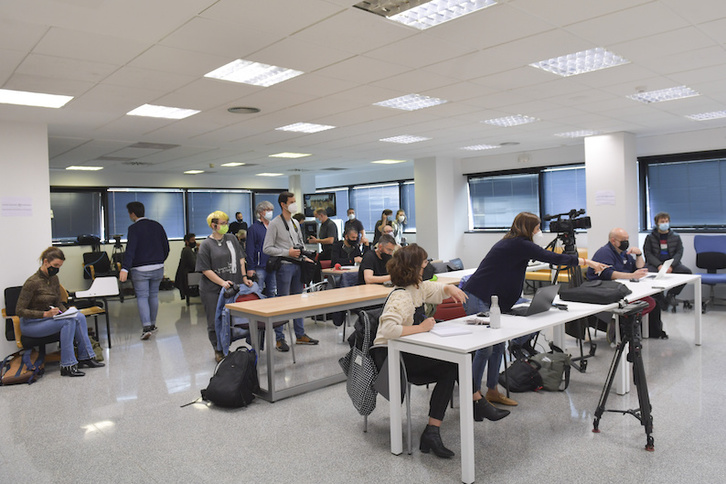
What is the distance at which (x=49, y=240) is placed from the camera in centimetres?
620

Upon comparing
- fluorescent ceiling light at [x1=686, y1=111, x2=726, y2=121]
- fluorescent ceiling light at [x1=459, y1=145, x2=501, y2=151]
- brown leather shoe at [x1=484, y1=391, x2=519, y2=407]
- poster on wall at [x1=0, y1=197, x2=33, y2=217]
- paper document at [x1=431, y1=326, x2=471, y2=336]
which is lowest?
brown leather shoe at [x1=484, y1=391, x2=519, y2=407]

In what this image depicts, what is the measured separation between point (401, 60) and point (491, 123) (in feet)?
11.4

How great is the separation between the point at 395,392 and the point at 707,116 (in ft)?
22.4

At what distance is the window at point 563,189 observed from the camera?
10398mm

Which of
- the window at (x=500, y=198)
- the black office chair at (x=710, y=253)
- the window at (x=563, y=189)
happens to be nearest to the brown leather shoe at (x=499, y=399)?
the black office chair at (x=710, y=253)

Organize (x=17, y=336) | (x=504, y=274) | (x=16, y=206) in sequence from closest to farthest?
(x=504, y=274), (x=17, y=336), (x=16, y=206)

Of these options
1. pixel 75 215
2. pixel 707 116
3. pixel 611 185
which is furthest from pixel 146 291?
pixel 707 116

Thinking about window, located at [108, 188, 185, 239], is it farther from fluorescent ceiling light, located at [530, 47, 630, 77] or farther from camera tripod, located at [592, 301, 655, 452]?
camera tripod, located at [592, 301, 655, 452]

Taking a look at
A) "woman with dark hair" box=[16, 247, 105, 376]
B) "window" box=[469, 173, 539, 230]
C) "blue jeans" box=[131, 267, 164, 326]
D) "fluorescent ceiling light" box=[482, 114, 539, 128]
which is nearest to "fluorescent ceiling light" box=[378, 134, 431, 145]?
"fluorescent ceiling light" box=[482, 114, 539, 128]

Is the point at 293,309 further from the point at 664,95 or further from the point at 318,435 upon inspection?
the point at 664,95

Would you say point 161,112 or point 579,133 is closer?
point 161,112

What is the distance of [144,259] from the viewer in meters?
6.71

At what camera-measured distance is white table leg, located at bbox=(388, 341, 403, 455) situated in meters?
3.14

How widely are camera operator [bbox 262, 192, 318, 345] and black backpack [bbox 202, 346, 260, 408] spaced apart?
58.7 inches
